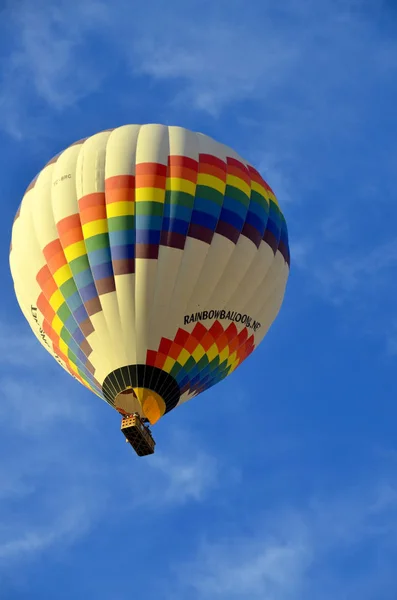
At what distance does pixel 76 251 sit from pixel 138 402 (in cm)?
345

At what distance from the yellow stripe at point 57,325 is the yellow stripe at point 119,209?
246cm

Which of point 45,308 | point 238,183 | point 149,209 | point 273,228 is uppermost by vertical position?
point 238,183

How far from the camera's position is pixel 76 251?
91.1 feet

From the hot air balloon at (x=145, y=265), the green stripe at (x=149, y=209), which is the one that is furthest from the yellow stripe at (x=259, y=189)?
the green stripe at (x=149, y=209)

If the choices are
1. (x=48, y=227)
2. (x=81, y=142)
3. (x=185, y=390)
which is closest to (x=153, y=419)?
(x=185, y=390)

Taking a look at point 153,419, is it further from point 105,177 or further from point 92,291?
point 105,177

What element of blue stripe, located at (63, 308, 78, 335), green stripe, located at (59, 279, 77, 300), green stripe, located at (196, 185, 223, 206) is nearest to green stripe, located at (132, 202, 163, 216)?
green stripe, located at (196, 185, 223, 206)

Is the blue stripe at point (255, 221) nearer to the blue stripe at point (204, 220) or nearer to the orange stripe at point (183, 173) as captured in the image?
the blue stripe at point (204, 220)

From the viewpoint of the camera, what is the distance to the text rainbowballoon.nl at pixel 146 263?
2723 centimetres

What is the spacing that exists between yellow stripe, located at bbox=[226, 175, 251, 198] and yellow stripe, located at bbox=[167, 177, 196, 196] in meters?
1.02

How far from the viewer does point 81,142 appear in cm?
2970

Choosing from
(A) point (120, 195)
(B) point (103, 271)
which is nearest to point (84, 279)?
(B) point (103, 271)

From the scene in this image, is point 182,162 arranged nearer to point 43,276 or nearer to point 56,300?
point 43,276

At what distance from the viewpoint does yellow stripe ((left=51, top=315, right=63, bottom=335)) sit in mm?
28167
